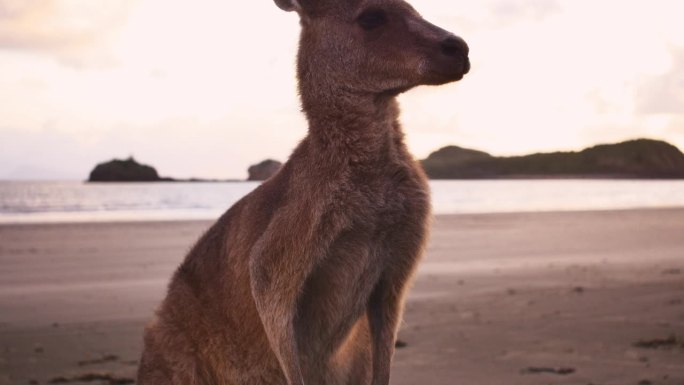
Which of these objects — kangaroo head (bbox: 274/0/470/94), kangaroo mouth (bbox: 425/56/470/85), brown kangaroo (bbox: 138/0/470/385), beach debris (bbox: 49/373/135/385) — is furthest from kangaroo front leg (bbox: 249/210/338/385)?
beach debris (bbox: 49/373/135/385)

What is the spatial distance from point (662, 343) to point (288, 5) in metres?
4.40

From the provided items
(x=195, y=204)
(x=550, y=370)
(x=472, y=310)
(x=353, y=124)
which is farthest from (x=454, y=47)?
(x=195, y=204)

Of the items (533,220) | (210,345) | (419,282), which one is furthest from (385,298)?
(533,220)

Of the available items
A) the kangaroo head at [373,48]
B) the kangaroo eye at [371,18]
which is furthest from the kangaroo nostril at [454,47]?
the kangaroo eye at [371,18]

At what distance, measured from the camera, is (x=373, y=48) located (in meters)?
3.20

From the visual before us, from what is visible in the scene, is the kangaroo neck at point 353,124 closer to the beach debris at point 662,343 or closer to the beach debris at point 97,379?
the beach debris at point 97,379

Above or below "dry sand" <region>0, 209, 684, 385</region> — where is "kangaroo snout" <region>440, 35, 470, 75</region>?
above

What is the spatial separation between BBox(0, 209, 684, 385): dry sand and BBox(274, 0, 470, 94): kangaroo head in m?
2.77

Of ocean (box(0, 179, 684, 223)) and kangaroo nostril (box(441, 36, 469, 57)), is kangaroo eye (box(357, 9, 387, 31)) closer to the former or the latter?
kangaroo nostril (box(441, 36, 469, 57))

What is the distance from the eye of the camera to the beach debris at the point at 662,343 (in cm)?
624

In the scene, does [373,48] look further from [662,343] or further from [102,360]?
[662,343]

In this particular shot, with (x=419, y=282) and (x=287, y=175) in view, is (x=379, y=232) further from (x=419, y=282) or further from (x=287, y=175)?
(x=419, y=282)

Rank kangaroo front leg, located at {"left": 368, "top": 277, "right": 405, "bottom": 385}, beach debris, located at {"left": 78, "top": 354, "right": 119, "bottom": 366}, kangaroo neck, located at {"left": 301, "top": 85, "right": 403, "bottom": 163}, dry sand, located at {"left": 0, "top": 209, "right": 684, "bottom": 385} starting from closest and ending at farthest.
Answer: kangaroo neck, located at {"left": 301, "top": 85, "right": 403, "bottom": 163} < kangaroo front leg, located at {"left": 368, "top": 277, "right": 405, "bottom": 385} < dry sand, located at {"left": 0, "top": 209, "right": 684, "bottom": 385} < beach debris, located at {"left": 78, "top": 354, "right": 119, "bottom": 366}

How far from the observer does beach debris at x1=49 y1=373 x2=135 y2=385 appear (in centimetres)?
567
